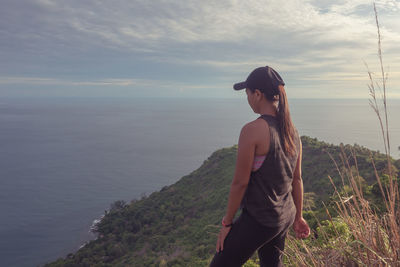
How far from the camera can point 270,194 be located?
191 cm

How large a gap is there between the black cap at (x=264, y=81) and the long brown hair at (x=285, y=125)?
1.9 inches

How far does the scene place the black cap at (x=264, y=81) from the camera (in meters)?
1.93

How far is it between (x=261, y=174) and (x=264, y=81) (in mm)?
707

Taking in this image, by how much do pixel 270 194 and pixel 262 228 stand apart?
0.28 m

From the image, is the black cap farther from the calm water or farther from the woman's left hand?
the calm water

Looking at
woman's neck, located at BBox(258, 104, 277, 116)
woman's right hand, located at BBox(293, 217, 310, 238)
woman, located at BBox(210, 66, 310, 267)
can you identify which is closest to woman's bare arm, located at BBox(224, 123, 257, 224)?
woman, located at BBox(210, 66, 310, 267)

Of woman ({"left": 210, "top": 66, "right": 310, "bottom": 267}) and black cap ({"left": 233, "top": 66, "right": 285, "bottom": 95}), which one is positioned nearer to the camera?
woman ({"left": 210, "top": 66, "right": 310, "bottom": 267})

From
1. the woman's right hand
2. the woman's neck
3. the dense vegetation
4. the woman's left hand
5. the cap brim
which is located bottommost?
the dense vegetation

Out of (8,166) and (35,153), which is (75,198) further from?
(35,153)

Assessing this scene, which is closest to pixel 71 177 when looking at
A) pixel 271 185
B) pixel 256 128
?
pixel 271 185

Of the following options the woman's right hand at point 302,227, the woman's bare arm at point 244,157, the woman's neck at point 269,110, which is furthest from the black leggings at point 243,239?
the woman's neck at point 269,110

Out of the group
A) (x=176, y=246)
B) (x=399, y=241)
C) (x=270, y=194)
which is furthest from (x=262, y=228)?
(x=176, y=246)

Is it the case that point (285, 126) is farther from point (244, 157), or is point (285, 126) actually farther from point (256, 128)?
point (244, 157)

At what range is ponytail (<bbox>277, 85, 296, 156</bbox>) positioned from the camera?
1.91 meters
